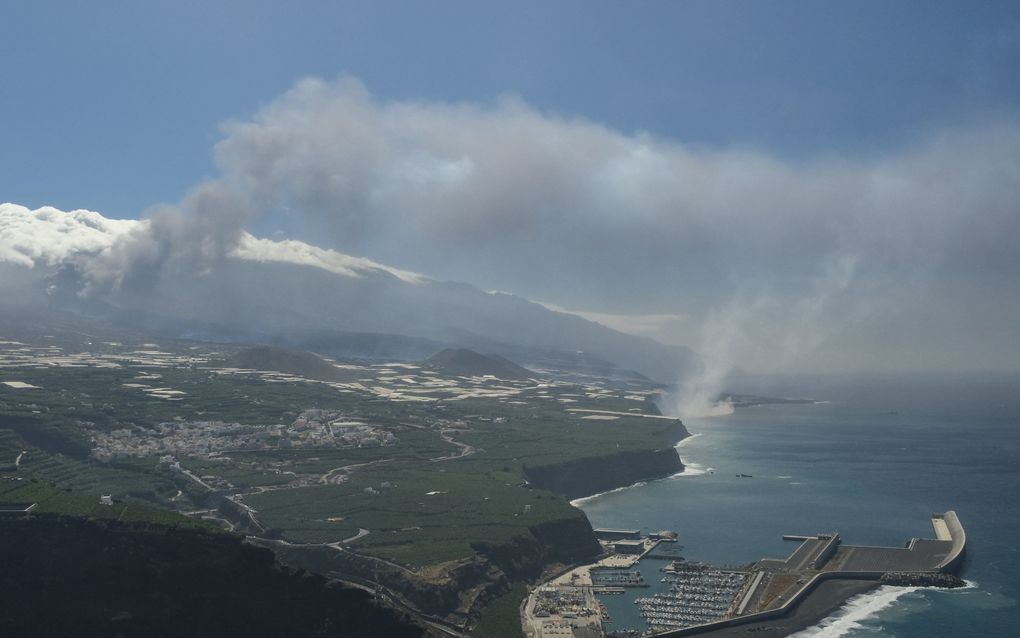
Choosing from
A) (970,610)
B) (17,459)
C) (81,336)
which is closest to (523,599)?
(970,610)

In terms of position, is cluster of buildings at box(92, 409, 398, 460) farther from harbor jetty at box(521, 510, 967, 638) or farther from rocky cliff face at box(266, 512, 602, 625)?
harbor jetty at box(521, 510, 967, 638)

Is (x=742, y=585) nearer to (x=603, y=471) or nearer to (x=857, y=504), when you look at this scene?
(x=857, y=504)

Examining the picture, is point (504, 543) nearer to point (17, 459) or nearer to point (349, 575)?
point (349, 575)

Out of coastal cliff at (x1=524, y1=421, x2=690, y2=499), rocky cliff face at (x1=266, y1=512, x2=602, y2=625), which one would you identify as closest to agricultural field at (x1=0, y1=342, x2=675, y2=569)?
rocky cliff face at (x1=266, y1=512, x2=602, y2=625)

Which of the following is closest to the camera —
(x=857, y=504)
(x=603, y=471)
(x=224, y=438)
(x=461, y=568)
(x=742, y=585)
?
(x=461, y=568)

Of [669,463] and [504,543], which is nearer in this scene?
[504,543]

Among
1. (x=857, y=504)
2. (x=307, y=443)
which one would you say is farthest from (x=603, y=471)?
(x=307, y=443)
